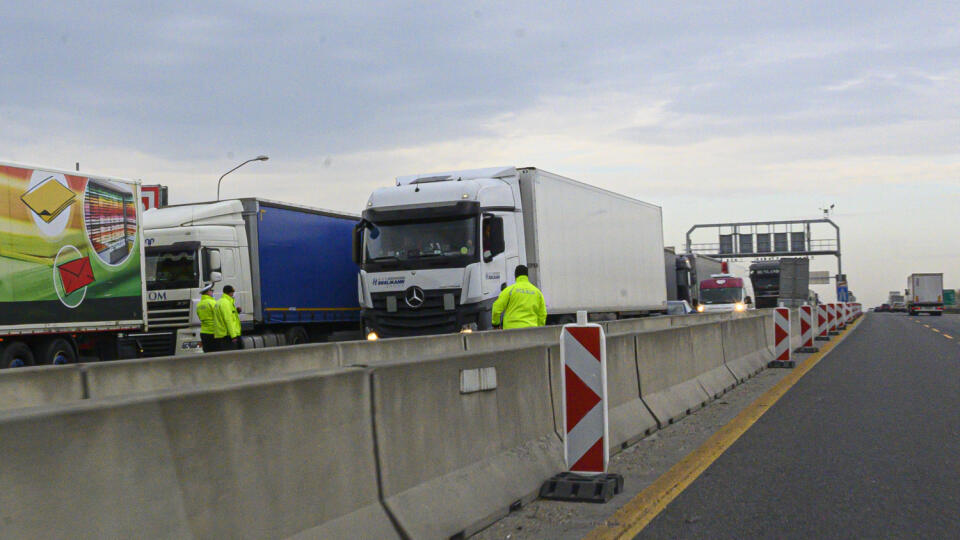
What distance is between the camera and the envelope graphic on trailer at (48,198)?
15.0 m

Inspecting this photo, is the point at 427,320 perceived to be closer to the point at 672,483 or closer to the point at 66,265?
the point at 66,265

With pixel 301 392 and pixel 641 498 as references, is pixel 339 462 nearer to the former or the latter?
pixel 301 392

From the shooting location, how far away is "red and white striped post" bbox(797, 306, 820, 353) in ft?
78.1

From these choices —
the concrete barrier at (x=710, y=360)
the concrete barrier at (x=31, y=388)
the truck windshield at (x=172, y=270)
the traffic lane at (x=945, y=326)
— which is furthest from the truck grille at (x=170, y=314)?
the traffic lane at (x=945, y=326)

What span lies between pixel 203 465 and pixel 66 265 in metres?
12.9

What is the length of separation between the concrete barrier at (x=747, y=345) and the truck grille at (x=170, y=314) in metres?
10.3

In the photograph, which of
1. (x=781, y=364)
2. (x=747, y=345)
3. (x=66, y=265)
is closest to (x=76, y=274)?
(x=66, y=265)

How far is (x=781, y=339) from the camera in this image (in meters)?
18.8

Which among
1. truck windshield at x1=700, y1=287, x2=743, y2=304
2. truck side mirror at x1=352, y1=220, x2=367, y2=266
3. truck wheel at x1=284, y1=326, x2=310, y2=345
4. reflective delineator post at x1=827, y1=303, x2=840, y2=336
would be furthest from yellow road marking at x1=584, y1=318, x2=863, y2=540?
truck windshield at x1=700, y1=287, x2=743, y2=304

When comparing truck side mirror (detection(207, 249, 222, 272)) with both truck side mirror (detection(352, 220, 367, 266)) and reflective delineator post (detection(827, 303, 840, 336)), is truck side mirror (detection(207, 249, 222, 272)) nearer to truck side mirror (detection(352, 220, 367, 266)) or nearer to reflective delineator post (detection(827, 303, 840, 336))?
truck side mirror (detection(352, 220, 367, 266))

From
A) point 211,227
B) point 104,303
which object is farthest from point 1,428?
point 211,227

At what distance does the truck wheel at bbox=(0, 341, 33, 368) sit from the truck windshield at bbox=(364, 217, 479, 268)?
597 cm

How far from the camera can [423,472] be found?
17.9 ft

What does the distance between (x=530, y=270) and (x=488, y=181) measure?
2103 mm
